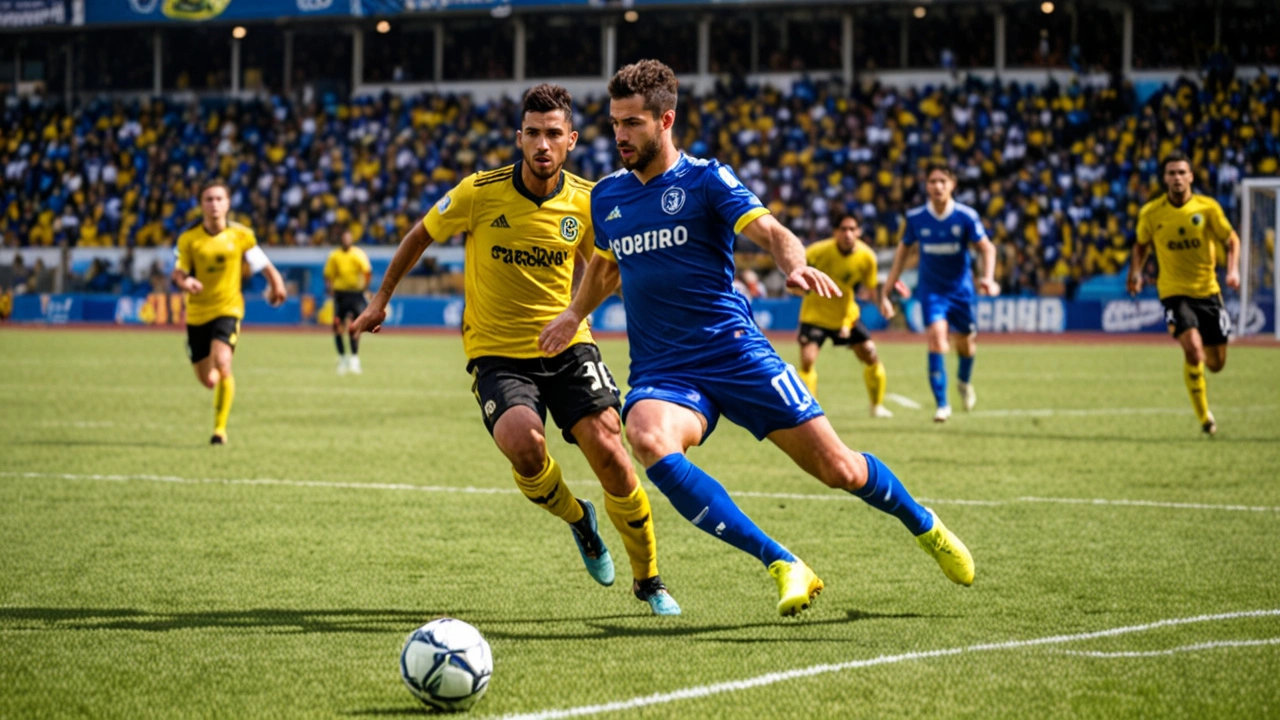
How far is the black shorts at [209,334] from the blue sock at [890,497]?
28.3 feet

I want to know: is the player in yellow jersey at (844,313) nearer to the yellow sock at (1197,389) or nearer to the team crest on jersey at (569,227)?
Result: the yellow sock at (1197,389)

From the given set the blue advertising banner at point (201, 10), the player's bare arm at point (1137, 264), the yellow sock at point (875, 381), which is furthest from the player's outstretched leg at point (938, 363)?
the blue advertising banner at point (201, 10)

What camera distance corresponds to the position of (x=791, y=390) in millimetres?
5855

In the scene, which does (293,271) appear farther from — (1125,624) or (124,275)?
(1125,624)

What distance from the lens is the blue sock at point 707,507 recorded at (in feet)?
18.5

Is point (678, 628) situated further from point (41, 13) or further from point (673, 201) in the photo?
point (41, 13)

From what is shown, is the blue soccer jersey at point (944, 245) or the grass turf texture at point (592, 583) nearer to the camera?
the grass turf texture at point (592, 583)

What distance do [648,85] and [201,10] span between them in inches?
1700

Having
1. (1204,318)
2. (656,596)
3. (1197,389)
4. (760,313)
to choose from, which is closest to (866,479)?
(656,596)

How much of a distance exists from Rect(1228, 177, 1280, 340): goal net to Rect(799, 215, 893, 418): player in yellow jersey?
50.3 feet

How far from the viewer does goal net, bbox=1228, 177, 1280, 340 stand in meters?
28.6

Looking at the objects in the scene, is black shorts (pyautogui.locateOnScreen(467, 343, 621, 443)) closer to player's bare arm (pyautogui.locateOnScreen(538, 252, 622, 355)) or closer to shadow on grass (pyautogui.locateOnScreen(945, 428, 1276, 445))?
player's bare arm (pyautogui.locateOnScreen(538, 252, 622, 355))

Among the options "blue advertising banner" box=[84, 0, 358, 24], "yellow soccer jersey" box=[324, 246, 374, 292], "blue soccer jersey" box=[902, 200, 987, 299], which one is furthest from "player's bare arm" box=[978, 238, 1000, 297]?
"blue advertising banner" box=[84, 0, 358, 24]

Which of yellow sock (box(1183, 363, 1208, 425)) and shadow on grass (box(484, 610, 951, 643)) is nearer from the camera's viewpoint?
shadow on grass (box(484, 610, 951, 643))
